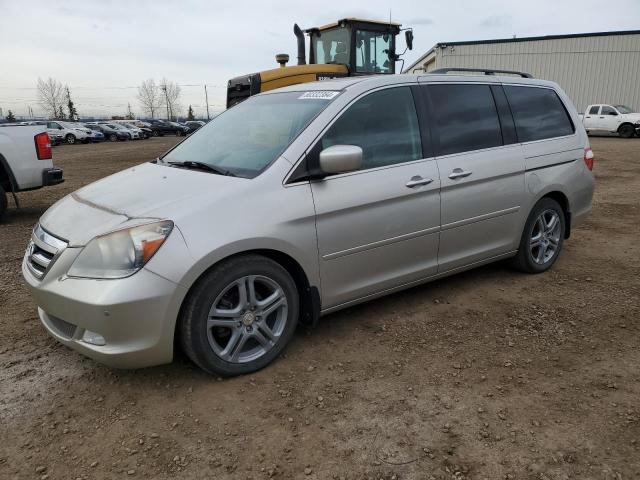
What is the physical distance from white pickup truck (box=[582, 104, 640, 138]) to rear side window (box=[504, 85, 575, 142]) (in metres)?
22.2

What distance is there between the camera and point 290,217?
302cm

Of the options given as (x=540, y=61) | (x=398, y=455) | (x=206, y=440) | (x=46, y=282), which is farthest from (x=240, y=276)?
(x=540, y=61)

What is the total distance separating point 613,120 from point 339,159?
84.6 ft

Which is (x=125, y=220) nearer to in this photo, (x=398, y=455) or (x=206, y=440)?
(x=206, y=440)

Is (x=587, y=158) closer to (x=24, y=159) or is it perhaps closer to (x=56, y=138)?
(x=24, y=159)

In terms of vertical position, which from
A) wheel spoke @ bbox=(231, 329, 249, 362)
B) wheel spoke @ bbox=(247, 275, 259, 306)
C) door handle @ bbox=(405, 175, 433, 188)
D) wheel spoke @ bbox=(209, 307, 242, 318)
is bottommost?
wheel spoke @ bbox=(231, 329, 249, 362)

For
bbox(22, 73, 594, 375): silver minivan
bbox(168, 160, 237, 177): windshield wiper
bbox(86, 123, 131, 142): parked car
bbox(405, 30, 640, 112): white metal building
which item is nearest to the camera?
bbox(22, 73, 594, 375): silver minivan

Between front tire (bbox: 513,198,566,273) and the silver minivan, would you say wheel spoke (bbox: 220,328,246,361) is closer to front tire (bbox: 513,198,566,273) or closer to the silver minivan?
the silver minivan

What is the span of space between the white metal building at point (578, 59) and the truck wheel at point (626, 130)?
754cm

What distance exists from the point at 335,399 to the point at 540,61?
112 feet

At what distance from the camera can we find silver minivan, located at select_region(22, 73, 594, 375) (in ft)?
8.80

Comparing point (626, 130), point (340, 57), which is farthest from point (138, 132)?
point (340, 57)

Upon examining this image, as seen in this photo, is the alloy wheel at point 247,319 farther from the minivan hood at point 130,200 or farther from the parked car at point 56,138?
the parked car at point 56,138

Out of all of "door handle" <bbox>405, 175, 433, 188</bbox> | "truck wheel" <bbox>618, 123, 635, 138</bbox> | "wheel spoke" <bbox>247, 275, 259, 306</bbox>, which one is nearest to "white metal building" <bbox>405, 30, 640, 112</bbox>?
"truck wheel" <bbox>618, 123, 635, 138</bbox>
